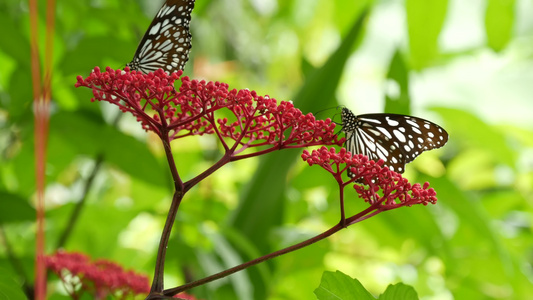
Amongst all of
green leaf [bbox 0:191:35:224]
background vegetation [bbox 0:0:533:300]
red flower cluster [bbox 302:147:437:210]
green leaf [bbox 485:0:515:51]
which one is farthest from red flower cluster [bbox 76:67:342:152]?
green leaf [bbox 485:0:515:51]

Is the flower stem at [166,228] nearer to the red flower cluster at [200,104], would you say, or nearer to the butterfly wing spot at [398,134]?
the red flower cluster at [200,104]

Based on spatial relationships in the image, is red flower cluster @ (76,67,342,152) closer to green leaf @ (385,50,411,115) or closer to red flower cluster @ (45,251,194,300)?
red flower cluster @ (45,251,194,300)

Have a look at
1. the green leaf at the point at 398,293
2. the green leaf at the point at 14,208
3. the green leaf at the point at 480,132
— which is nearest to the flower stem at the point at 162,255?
the green leaf at the point at 398,293

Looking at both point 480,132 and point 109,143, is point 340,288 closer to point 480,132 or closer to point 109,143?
point 109,143

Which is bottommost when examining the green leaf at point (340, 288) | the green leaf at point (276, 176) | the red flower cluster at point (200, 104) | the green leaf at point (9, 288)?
the green leaf at point (340, 288)

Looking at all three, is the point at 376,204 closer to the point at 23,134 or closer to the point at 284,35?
the point at 23,134

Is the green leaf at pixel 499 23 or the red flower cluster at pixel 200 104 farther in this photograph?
the green leaf at pixel 499 23

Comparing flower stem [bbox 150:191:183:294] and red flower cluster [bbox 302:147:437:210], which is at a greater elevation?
red flower cluster [bbox 302:147:437:210]

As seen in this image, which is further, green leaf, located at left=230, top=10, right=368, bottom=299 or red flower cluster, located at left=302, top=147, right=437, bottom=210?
green leaf, located at left=230, top=10, right=368, bottom=299
